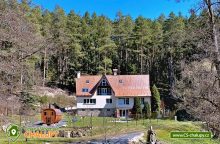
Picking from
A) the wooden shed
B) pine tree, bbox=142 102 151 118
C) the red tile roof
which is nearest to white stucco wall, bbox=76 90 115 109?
the red tile roof

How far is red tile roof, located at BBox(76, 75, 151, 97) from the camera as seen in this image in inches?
2552

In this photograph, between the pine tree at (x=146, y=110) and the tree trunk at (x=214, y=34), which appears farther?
the pine tree at (x=146, y=110)

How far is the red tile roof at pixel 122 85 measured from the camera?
213 feet

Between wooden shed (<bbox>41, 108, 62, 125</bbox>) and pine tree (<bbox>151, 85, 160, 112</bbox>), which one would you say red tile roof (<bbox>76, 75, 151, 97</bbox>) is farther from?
wooden shed (<bbox>41, 108, 62, 125</bbox>)

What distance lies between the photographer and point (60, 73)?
82938mm

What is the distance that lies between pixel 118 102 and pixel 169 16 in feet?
112

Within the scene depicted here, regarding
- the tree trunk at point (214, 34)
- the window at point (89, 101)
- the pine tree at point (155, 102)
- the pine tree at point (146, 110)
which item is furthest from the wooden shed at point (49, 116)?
the tree trunk at point (214, 34)

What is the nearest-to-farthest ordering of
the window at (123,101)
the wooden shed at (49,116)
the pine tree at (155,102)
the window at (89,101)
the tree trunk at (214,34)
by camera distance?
→ the tree trunk at (214,34) → the wooden shed at (49,116) → the pine tree at (155,102) → the window at (123,101) → the window at (89,101)

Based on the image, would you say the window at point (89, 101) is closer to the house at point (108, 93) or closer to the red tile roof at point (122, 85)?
the house at point (108, 93)

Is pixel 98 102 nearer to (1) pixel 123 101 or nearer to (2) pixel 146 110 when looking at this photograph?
(1) pixel 123 101

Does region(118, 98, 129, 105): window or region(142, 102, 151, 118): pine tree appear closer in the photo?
region(142, 102, 151, 118): pine tree

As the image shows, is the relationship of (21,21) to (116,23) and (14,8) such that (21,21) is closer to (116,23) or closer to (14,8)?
(14,8)

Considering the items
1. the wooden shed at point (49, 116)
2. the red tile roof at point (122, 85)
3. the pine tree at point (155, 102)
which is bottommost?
the wooden shed at point (49, 116)

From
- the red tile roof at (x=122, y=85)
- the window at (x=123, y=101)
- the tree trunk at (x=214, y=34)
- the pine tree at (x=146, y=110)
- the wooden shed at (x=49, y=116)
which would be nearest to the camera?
the tree trunk at (x=214, y=34)
